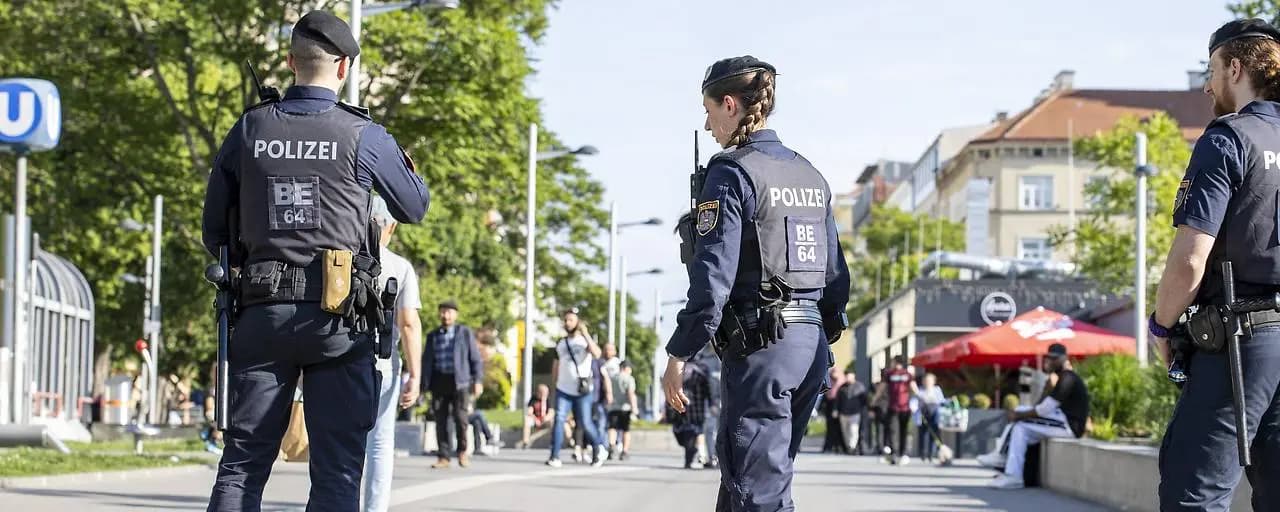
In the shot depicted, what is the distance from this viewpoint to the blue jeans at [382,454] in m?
9.93

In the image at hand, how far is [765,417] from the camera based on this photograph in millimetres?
6504

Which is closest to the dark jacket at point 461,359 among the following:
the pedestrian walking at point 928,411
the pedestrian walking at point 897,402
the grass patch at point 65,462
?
the grass patch at point 65,462

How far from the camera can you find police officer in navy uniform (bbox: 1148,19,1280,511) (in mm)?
5645

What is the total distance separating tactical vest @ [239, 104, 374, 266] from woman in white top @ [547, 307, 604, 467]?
16093mm

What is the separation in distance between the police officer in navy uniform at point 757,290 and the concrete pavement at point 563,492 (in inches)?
245

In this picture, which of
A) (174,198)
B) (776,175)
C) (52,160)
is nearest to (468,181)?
(174,198)

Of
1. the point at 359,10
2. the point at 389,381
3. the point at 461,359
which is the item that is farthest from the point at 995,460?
the point at 389,381

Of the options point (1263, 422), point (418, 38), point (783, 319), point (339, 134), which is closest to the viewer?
point (1263, 422)

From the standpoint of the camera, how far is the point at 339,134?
6172mm

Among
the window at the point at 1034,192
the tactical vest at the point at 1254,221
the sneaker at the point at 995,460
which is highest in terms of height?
the window at the point at 1034,192

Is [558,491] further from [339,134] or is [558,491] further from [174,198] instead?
[174,198]

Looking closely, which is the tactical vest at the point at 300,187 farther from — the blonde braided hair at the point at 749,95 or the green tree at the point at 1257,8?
the green tree at the point at 1257,8

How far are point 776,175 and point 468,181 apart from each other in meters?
27.5

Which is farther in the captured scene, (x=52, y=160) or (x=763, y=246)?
(x=52, y=160)
